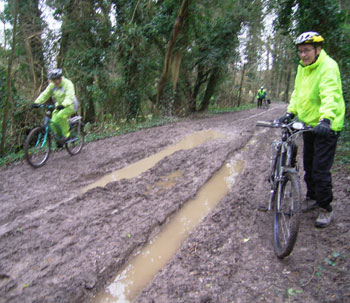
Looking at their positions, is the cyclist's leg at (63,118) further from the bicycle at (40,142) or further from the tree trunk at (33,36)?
the tree trunk at (33,36)

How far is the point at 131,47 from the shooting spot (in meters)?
12.6

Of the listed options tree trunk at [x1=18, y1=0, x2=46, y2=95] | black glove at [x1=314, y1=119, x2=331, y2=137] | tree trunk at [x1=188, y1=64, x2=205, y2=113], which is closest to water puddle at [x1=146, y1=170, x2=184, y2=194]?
black glove at [x1=314, y1=119, x2=331, y2=137]

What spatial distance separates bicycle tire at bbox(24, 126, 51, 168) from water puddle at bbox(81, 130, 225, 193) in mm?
1786

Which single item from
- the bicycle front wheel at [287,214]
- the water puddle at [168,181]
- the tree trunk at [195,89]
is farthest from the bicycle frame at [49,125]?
the tree trunk at [195,89]

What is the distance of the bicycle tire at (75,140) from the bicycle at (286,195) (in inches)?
207

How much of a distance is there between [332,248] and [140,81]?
39.8ft

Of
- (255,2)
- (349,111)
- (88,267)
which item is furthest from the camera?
(255,2)

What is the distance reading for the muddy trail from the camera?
257 cm

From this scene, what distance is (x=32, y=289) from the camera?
101 inches

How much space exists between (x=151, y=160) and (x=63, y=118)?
2421 millimetres

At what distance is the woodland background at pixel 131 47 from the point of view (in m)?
8.91

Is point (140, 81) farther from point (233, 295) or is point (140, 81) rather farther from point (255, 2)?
point (233, 295)

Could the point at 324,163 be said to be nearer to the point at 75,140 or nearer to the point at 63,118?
the point at 63,118

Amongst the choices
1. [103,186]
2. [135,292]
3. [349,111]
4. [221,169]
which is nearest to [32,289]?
[135,292]
